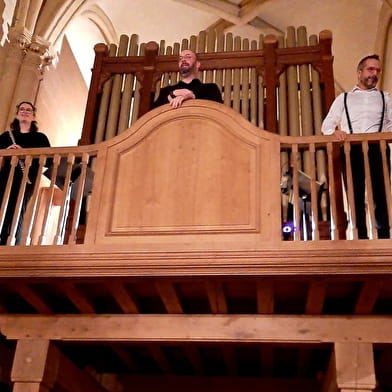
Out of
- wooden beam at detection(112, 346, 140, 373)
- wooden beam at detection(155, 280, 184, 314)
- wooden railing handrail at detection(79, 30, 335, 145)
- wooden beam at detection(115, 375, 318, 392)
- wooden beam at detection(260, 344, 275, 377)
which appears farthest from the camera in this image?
wooden railing handrail at detection(79, 30, 335, 145)

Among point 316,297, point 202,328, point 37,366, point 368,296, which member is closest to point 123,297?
point 202,328

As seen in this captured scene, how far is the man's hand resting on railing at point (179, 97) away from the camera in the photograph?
17.1 ft

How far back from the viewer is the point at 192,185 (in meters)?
4.86

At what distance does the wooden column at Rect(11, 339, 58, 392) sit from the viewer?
4969mm

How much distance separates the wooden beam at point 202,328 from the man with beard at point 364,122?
2.37 feet

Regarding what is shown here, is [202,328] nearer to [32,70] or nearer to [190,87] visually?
[190,87]

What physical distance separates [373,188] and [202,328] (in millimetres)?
1733

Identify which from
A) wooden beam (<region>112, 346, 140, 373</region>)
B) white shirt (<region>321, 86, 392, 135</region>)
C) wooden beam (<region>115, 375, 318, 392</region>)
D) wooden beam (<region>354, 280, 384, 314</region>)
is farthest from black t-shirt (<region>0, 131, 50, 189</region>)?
wooden beam (<region>354, 280, 384, 314</region>)

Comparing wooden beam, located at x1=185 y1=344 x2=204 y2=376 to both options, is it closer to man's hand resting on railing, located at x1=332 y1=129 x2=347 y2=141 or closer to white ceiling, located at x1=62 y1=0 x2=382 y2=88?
man's hand resting on railing, located at x1=332 y1=129 x2=347 y2=141

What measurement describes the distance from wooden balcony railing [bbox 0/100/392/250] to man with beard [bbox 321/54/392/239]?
17 cm

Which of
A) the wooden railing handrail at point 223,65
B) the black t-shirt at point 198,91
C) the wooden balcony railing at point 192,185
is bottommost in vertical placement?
the wooden balcony railing at point 192,185

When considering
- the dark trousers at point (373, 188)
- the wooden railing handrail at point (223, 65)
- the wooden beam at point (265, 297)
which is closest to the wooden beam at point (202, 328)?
the wooden beam at point (265, 297)

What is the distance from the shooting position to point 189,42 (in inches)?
327

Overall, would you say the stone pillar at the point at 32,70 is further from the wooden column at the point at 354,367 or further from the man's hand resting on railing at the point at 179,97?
the wooden column at the point at 354,367
